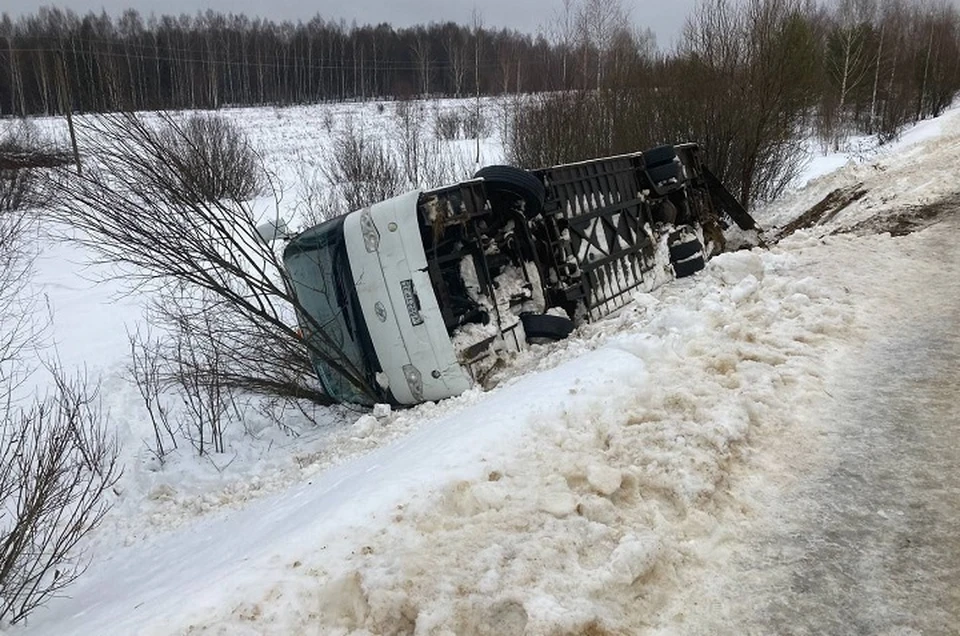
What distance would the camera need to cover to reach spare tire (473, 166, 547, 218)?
667cm

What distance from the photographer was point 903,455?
3.29 meters

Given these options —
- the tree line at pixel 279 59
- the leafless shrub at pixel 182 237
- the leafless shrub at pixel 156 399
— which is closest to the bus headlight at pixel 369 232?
the leafless shrub at pixel 182 237

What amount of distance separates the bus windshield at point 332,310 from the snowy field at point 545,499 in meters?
0.75

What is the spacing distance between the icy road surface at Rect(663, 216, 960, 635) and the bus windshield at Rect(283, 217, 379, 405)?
4480mm

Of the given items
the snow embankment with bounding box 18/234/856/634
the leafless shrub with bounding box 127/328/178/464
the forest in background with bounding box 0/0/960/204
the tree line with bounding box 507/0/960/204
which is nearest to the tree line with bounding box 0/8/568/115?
the forest in background with bounding box 0/0/960/204

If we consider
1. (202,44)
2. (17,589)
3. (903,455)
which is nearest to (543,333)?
(903,455)

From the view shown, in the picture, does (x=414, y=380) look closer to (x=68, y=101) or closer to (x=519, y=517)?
(x=519, y=517)

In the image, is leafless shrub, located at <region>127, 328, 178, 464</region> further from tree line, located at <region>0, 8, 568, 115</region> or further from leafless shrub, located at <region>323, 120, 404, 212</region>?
tree line, located at <region>0, 8, 568, 115</region>

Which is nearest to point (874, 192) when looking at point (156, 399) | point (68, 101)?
point (156, 399)

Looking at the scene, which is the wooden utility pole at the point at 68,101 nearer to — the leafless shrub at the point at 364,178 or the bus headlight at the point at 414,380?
the bus headlight at the point at 414,380

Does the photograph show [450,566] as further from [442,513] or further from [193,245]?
[193,245]

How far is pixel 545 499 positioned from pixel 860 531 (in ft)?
4.37

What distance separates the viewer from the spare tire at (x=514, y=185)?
6672mm

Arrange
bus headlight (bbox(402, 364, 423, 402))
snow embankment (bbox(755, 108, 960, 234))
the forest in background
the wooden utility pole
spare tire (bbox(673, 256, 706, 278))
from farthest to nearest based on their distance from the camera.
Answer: the forest in background, snow embankment (bbox(755, 108, 960, 234)), spare tire (bbox(673, 256, 706, 278)), the wooden utility pole, bus headlight (bbox(402, 364, 423, 402))
